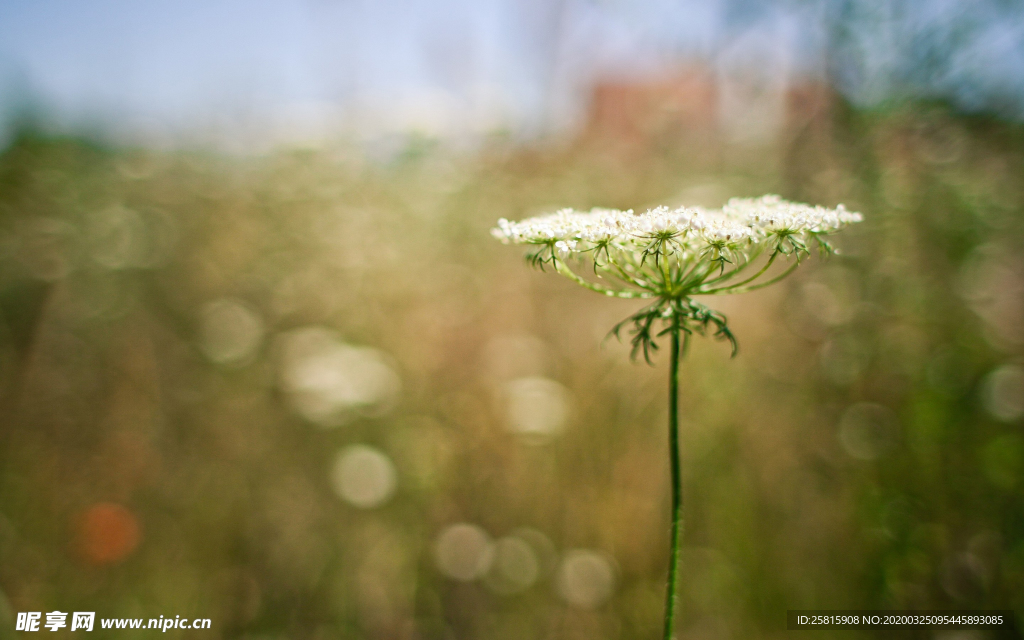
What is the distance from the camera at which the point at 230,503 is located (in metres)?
2.67

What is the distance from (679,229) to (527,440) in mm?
1854

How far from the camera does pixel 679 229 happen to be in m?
1.04

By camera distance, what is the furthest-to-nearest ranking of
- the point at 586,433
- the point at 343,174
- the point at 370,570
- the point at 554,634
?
the point at 343,174 → the point at 586,433 → the point at 370,570 → the point at 554,634

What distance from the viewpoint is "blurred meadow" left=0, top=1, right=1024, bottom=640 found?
2.29 metres

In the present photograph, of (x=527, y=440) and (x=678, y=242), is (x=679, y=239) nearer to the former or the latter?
(x=678, y=242)

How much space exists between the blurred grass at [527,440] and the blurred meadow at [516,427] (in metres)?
0.01

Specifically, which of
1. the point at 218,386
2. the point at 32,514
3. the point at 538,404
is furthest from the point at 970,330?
the point at 32,514

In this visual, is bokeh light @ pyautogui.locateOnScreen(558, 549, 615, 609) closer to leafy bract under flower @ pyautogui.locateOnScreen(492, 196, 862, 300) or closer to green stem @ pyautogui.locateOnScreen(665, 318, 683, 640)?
green stem @ pyautogui.locateOnScreen(665, 318, 683, 640)

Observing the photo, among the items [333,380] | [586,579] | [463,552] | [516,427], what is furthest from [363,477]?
[586,579]

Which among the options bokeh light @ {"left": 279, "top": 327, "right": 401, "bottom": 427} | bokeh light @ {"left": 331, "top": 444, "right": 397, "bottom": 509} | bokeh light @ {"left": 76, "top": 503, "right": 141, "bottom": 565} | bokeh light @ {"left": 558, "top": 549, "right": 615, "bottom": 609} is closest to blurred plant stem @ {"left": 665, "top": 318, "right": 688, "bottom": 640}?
bokeh light @ {"left": 558, "top": 549, "right": 615, "bottom": 609}

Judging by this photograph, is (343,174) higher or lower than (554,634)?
higher

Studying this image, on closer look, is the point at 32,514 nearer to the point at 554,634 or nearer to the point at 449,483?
the point at 449,483

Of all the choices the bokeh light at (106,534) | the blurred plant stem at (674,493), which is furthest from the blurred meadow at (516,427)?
the blurred plant stem at (674,493)

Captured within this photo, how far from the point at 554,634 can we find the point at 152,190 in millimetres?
4163
